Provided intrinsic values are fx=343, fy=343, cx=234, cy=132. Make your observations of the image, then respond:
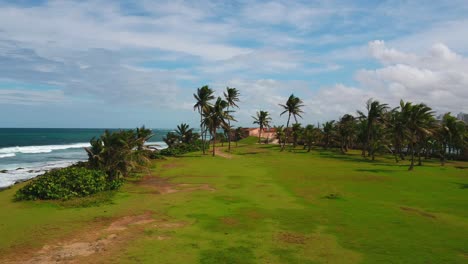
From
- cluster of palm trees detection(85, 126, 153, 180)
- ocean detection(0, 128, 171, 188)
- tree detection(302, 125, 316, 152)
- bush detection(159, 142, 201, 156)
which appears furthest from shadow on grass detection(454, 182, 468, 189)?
bush detection(159, 142, 201, 156)

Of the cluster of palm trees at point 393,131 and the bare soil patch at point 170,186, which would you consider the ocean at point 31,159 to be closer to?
the bare soil patch at point 170,186

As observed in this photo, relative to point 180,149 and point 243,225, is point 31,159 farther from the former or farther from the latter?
point 243,225

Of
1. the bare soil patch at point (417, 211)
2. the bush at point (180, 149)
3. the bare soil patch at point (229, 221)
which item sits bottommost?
the bare soil patch at point (229, 221)

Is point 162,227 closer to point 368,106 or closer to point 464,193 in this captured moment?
point 464,193

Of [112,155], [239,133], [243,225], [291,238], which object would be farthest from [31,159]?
[291,238]

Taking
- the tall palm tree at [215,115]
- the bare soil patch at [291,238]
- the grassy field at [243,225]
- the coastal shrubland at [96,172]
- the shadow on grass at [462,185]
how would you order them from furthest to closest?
the tall palm tree at [215,115], the shadow on grass at [462,185], the coastal shrubland at [96,172], the bare soil patch at [291,238], the grassy field at [243,225]

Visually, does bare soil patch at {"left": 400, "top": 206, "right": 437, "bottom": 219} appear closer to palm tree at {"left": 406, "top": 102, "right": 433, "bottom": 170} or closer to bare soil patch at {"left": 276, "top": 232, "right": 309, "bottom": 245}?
bare soil patch at {"left": 276, "top": 232, "right": 309, "bottom": 245}

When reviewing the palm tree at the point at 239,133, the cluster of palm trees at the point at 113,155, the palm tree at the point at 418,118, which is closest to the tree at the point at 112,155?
the cluster of palm trees at the point at 113,155

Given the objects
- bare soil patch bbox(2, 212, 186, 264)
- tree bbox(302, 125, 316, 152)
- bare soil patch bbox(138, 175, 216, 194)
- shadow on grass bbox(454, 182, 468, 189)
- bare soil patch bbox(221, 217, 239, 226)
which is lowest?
bare soil patch bbox(2, 212, 186, 264)
